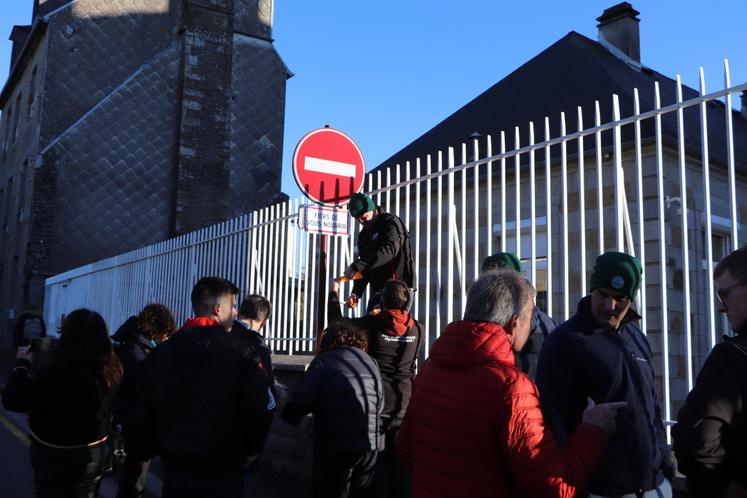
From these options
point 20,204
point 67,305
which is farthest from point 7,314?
point 67,305

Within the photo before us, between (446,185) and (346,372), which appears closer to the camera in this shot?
(346,372)

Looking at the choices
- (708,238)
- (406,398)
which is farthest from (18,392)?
(708,238)

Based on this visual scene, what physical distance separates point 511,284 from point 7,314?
23.2 meters

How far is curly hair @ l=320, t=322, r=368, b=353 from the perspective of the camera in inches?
185

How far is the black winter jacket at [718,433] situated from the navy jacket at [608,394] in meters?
0.65

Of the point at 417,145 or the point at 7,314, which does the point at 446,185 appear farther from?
the point at 7,314

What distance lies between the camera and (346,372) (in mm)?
4609

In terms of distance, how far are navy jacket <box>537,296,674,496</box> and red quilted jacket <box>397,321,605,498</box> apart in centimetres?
52

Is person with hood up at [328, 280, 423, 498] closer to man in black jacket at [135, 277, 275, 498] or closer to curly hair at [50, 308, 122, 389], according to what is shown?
curly hair at [50, 308, 122, 389]

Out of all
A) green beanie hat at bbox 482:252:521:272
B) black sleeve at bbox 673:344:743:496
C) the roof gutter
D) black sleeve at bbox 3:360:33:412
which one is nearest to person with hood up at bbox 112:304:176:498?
black sleeve at bbox 3:360:33:412

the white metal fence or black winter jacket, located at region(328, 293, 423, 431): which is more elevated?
the white metal fence

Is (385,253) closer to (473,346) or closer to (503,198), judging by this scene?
(503,198)

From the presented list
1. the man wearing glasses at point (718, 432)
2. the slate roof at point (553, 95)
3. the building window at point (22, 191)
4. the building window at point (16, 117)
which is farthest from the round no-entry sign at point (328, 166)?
the building window at point (16, 117)

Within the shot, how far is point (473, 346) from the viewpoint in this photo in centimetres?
246
